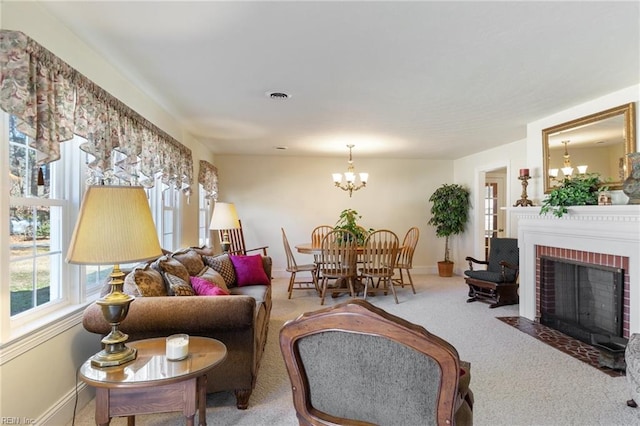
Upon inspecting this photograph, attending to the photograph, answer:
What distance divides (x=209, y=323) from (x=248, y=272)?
175cm

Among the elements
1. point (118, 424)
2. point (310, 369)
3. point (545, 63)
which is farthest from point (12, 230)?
point (545, 63)

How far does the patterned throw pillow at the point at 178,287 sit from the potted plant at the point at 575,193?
350cm

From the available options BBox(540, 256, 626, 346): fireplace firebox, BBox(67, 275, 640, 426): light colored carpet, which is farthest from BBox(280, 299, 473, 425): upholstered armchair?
BBox(540, 256, 626, 346): fireplace firebox

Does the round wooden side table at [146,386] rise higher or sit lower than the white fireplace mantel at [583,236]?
lower

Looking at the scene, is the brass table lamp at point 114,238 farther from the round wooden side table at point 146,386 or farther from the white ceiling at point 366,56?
the white ceiling at point 366,56

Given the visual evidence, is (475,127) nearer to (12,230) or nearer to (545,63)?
(545,63)

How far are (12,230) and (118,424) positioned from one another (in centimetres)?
126

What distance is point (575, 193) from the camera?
11.1 feet

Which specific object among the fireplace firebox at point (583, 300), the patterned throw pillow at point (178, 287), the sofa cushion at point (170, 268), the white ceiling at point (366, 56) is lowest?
the fireplace firebox at point (583, 300)

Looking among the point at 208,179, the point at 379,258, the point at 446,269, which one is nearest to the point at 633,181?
the point at 379,258

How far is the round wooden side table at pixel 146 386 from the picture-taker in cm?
146

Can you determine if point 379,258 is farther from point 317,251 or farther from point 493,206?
point 493,206

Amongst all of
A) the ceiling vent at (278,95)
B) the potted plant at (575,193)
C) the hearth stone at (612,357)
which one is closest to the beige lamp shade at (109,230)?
the ceiling vent at (278,95)

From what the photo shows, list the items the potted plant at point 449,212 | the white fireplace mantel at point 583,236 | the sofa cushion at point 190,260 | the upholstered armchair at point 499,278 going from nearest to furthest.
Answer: the white fireplace mantel at point 583,236, the sofa cushion at point 190,260, the upholstered armchair at point 499,278, the potted plant at point 449,212
